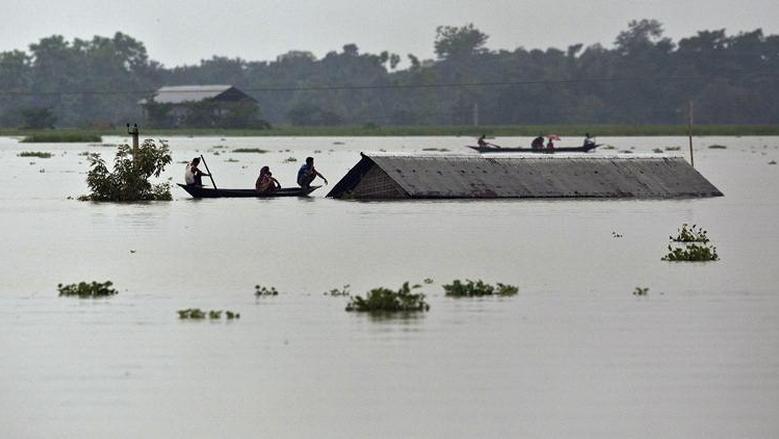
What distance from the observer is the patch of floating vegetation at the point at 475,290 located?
19.8 metres

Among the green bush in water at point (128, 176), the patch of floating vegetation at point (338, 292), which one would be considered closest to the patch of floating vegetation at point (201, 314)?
the patch of floating vegetation at point (338, 292)

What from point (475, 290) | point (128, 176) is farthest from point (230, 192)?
point (475, 290)

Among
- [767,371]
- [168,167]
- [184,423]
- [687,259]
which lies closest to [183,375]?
[184,423]

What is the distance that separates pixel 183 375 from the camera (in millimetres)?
14062

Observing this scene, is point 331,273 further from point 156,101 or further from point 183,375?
point 156,101

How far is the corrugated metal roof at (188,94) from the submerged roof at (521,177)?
100826 millimetres

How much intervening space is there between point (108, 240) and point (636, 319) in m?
13.2

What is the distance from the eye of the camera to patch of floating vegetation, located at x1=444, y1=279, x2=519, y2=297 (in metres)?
19.8

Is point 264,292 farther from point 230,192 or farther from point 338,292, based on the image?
point 230,192

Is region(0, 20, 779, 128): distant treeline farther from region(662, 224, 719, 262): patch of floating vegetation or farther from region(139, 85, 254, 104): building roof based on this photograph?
region(662, 224, 719, 262): patch of floating vegetation

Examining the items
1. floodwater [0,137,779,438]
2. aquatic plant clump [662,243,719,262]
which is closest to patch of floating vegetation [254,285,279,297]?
floodwater [0,137,779,438]

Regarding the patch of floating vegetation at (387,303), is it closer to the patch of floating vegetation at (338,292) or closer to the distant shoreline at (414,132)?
the patch of floating vegetation at (338,292)

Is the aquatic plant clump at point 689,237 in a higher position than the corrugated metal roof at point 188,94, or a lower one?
lower

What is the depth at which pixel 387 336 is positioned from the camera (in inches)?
642
